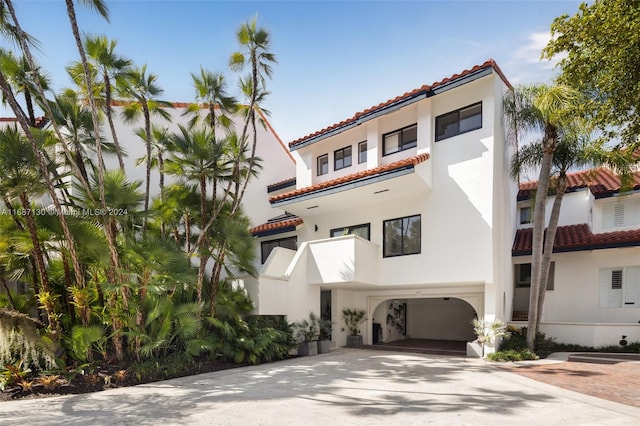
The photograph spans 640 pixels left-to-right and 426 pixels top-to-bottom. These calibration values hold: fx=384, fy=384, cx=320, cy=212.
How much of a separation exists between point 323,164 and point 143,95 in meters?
8.60

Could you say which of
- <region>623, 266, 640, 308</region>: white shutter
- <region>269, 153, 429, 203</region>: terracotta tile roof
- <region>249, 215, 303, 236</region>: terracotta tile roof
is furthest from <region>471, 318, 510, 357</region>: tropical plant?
<region>249, 215, 303, 236</region>: terracotta tile roof

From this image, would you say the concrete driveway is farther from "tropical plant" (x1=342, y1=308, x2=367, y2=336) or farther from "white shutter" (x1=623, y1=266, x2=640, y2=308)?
"white shutter" (x1=623, y1=266, x2=640, y2=308)

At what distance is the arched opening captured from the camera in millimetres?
19219

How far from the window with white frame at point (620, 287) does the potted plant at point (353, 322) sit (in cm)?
972

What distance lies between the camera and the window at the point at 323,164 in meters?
18.5

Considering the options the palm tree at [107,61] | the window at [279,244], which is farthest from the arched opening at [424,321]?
the palm tree at [107,61]

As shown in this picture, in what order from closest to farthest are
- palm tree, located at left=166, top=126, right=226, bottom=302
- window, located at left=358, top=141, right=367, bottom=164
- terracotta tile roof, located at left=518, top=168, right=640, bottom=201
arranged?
1. palm tree, located at left=166, top=126, right=226, bottom=302
2. terracotta tile roof, located at left=518, top=168, right=640, bottom=201
3. window, located at left=358, top=141, right=367, bottom=164

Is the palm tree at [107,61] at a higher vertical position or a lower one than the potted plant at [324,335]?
higher

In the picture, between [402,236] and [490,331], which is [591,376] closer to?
[490,331]

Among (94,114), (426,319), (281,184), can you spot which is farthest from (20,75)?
(426,319)

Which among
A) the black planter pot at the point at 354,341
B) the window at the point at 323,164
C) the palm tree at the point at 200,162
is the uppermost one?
the window at the point at 323,164

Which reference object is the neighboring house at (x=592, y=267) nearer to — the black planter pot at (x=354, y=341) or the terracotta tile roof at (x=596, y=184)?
the terracotta tile roof at (x=596, y=184)

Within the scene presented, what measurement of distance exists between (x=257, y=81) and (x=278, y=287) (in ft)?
24.7

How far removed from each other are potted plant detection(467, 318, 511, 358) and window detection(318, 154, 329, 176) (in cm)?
932
